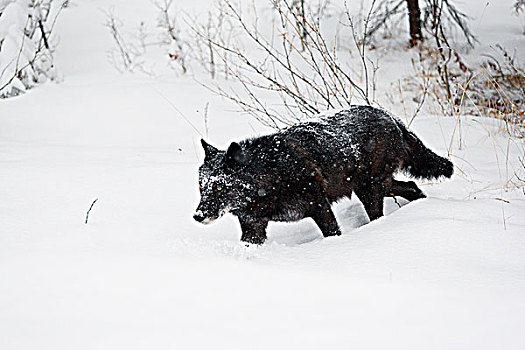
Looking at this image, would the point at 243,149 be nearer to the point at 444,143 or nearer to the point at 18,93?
the point at 444,143

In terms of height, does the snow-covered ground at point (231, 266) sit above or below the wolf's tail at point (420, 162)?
below

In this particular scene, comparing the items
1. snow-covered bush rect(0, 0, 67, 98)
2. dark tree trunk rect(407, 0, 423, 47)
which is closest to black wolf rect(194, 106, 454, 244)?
snow-covered bush rect(0, 0, 67, 98)

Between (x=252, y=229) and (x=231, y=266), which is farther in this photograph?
(x=252, y=229)

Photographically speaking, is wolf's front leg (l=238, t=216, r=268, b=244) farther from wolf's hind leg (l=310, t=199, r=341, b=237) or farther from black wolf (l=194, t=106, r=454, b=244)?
wolf's hind leg (l=310, t=199, r=341, b=237)

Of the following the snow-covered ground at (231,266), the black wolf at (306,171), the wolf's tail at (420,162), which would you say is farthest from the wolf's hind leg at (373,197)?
the wolf's tail at (420,162)

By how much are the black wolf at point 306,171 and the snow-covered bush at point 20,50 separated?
165 inches

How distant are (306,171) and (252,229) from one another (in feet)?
1.71

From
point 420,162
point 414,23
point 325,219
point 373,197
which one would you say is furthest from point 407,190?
point 414,23

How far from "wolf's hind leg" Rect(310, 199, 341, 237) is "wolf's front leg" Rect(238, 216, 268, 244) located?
0.37 metres

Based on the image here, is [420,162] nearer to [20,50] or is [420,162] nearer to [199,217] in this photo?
[199,217]

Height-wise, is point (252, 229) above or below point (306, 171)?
below

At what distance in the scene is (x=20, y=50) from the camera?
584cm

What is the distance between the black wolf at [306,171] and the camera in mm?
2941

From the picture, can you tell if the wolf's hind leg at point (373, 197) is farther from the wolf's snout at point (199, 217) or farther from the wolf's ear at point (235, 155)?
the wolf's snout at point (199, 217)
